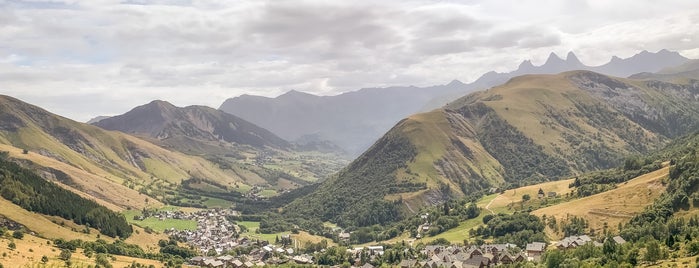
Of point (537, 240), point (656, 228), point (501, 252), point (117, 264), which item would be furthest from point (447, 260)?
point (117, 264)

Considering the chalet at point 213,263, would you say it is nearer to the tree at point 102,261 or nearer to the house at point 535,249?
the tree at point 102,261

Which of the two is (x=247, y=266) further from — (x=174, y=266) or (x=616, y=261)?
(x=616, y=261)

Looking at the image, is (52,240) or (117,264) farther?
(52,240)

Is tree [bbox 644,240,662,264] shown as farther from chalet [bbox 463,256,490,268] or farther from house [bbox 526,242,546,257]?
house [bbox 526,242,546,257]

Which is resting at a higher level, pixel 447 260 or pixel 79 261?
pixel 79 261

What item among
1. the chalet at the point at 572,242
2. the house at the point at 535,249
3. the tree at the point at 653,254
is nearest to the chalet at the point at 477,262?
the house at the point at 535,249

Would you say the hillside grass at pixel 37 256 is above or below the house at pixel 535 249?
above

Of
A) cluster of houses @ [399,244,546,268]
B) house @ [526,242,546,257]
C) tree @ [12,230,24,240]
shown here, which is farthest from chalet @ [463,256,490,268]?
tree @ [12,230,24,240]

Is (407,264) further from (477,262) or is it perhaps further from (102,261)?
(102,261)
